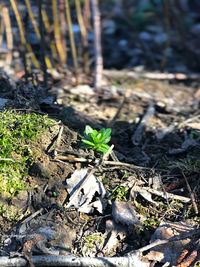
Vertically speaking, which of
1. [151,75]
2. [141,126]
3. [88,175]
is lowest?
[151,75]

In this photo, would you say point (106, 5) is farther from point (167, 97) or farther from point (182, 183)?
point (182, 183)

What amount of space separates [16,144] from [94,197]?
485 mm

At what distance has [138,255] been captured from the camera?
7.96ft

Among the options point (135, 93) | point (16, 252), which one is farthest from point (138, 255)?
point (135, 93)

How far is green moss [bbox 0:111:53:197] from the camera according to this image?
2.63m

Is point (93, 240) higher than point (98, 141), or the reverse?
point (98, 141)

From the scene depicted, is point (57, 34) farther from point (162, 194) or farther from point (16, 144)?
point (162, 194)

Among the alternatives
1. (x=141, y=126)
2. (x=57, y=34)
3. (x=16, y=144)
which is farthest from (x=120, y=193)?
(x=57, y=34)

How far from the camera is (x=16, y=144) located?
106 inches

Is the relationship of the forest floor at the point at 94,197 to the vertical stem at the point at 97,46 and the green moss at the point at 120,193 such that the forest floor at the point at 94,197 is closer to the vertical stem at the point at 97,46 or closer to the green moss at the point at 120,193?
the green moss at the point at 120,193

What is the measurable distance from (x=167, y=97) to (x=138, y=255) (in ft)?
8.48

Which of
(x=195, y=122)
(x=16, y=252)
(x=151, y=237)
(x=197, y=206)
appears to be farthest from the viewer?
(x=195, y=122)

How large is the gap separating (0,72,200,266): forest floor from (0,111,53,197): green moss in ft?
0.04

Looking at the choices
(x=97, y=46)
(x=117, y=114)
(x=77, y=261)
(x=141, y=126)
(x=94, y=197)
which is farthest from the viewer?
(x=97, y=46)
